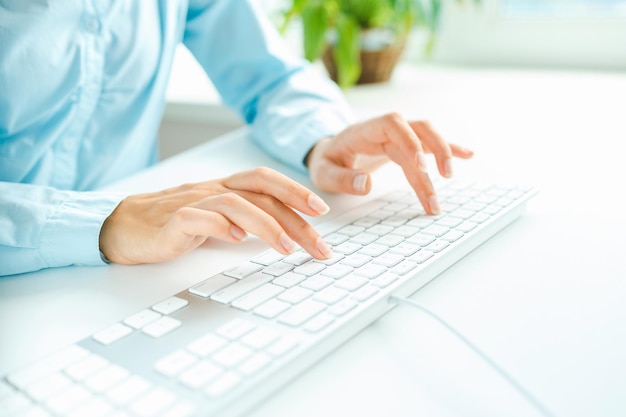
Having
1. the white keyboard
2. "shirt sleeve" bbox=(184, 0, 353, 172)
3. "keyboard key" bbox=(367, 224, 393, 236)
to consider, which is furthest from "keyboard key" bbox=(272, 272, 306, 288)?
"shirt sleeve" bbox=(184, 0, 353, 172)

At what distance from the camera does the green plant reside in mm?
1175

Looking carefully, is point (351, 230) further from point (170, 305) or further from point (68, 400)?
point (68, 400)

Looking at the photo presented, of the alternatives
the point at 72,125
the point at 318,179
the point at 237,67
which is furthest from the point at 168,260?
the point at 237,67

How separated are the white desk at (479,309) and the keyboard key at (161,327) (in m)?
0.05

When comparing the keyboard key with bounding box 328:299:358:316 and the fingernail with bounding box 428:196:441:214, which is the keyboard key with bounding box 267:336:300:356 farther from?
the fingernail with bounding box 428:196:441:214

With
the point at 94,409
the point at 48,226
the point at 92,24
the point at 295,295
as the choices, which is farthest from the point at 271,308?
the point at 92,24

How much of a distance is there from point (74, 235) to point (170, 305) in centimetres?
15

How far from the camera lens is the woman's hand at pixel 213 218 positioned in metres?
0.47

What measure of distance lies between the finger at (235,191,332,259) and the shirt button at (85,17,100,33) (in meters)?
0.33

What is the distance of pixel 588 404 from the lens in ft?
1.05

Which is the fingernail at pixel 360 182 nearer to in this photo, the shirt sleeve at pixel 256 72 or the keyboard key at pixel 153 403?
the shirt sleeve at pixel 256 72

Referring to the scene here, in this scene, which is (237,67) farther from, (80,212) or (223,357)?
(223,357)

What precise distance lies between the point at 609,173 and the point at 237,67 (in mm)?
522

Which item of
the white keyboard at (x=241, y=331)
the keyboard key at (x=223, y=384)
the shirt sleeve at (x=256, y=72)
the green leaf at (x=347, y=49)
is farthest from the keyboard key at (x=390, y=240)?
the green leaf at (x=347, y=49)
